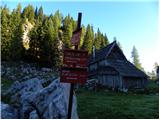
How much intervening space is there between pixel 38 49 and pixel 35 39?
83.6 inches

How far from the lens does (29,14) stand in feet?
385

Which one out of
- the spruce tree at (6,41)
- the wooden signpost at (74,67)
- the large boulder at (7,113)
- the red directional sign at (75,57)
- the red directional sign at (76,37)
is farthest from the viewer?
the spruce tree at (6,41)

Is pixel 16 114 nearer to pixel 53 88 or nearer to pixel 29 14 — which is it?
pixel 53 88

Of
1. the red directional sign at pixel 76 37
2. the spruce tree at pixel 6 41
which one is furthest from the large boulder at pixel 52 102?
Answer: the spruce tree at pixel 6 41

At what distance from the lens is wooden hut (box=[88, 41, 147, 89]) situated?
37406 mm

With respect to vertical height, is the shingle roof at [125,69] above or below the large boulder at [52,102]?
above

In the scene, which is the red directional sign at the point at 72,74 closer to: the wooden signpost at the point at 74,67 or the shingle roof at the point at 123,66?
the wooden signpost at the point at 74,67

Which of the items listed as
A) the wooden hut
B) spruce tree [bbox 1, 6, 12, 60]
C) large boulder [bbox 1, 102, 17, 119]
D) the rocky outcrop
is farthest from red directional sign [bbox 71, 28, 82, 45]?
spruce tree [bbox 1, 6, 12, 60]

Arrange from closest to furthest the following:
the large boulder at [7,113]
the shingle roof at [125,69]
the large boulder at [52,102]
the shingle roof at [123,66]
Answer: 1. the large boulder at [52,102]
2. the large boulder at [7,113]
3. the shingle roof at [125,69]
4. the shingle roof at [123,66]

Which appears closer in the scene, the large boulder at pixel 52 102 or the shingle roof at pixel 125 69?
the large boulder at pixel 52 102

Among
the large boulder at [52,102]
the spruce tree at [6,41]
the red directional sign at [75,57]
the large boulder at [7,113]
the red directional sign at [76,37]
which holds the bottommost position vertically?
the large boulder at [7,113]

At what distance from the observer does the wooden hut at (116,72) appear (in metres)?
37.4

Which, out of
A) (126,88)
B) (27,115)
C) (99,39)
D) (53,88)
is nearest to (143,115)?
(53,88)

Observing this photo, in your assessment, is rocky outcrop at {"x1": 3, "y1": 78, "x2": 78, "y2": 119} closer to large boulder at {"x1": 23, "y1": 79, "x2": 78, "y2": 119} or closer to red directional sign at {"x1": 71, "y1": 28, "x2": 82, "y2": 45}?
large boulder at {"x1": 23, "y1": 79, "x2": 78, "y2": 119}
